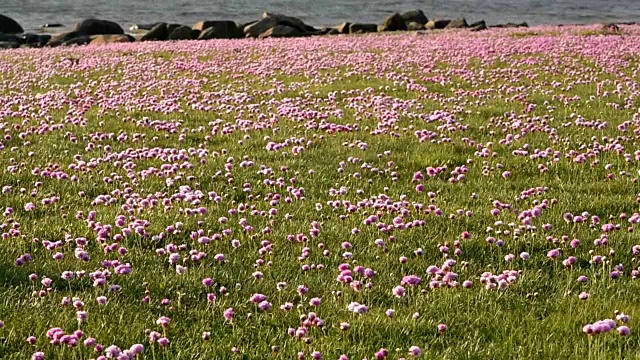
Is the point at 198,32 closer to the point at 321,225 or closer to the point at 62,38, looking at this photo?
the point at 62,38

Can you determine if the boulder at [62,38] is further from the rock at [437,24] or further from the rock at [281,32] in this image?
the rock at [437,24]

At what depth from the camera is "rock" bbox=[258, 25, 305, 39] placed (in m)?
45.1

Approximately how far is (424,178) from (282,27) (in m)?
36.2

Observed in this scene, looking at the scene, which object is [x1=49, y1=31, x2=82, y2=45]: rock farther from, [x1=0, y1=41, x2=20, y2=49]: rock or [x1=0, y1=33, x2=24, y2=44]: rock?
[x1=0, y1=33, x2=24, y2=44]: rock

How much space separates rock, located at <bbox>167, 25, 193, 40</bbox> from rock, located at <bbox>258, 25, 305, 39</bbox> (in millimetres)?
4165

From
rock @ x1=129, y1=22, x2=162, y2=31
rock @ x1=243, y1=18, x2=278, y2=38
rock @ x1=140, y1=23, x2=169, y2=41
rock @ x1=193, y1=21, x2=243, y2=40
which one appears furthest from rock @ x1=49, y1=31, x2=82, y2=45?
rock @ x1=129, y1=22, x2=162, y2=31

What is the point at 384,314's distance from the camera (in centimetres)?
638

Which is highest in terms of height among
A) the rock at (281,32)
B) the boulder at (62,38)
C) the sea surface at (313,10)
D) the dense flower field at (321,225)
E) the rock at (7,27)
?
the dense flower field at (321,225)

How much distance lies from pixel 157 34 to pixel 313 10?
3370cm

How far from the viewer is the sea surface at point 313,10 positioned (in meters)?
69.5

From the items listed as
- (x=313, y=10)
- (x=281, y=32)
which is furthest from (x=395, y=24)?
(x=313, y=10)

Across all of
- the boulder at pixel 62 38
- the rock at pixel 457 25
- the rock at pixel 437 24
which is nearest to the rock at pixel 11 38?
the boulder at pixel 62 38

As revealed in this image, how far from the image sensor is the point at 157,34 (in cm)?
4628

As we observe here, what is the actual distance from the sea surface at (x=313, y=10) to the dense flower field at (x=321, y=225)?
162 feet
